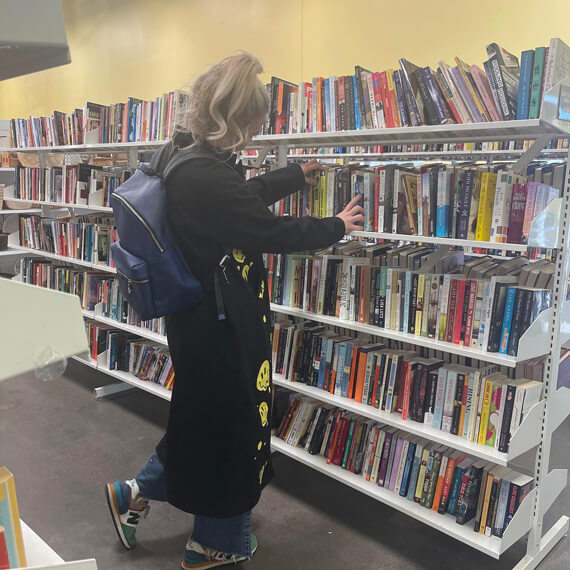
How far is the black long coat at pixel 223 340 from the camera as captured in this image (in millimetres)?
1615

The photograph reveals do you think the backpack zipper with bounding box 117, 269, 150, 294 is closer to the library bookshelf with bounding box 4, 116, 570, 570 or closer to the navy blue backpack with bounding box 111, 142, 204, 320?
the navy blue backpack with bounding box 111, 142, 204, 320

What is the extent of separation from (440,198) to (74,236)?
2.69 m

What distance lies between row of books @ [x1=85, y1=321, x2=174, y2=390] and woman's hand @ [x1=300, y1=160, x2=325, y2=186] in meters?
1.45

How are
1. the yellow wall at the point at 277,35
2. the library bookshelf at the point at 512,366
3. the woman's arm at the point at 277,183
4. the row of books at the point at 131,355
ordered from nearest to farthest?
the library bookshelf at the point at 512,366
the woman's arm at the point at 277,183
the row of books at the point at 131,355
the yellow wall at the point at 277,35

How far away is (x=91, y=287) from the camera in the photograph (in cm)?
364

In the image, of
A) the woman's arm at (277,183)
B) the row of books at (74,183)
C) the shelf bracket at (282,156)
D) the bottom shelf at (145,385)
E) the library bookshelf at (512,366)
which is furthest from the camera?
the row of books at (74,183)

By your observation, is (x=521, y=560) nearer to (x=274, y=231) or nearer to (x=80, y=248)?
(x=274, y=231)

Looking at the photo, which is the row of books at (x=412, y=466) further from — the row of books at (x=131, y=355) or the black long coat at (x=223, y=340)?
the row of books at (x=131, y=355)

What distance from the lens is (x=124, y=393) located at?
3.61m

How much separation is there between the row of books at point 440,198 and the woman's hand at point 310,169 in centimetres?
3

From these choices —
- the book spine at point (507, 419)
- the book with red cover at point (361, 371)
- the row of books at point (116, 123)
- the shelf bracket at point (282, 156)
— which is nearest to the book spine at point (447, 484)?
the book spine at point (507, 419)

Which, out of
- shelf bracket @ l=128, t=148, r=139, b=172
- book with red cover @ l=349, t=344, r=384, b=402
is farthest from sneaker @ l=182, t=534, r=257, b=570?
shelf bracket @ l=128, t=148, r=139, b=172

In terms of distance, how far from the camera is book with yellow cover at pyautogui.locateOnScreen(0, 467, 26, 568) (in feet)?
2.38

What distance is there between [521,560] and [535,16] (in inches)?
127
